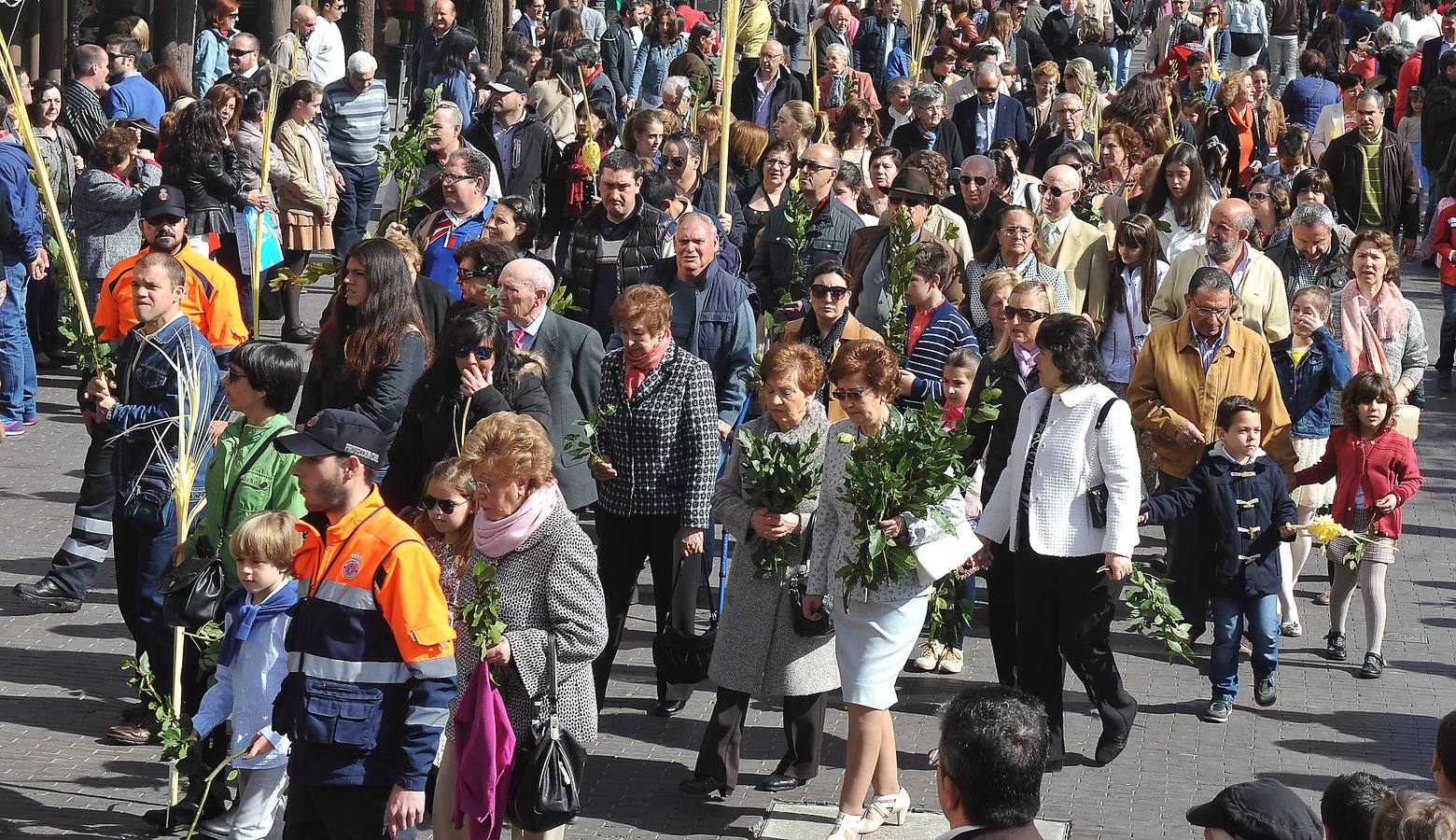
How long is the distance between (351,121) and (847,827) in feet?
34.3

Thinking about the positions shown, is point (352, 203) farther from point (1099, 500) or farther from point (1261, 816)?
point (1261, 816)

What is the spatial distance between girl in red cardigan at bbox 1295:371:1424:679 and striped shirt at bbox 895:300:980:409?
1973 mm

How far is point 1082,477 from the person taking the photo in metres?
7.42

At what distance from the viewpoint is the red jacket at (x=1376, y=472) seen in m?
9.19

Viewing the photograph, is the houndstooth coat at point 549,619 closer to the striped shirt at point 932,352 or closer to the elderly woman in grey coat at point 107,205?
the striped shirt at point 932,352

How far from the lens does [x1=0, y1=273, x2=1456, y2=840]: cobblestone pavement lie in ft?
23.6

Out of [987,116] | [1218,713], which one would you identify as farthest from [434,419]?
[987,116]

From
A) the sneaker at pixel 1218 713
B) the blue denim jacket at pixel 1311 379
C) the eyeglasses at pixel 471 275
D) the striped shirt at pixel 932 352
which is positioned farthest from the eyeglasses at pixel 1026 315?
the eyeglasses at pixel 471 275

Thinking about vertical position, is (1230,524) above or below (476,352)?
below

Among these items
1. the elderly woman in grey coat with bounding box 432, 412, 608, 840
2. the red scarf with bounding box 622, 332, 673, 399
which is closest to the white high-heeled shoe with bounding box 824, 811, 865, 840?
the elderly woman in grey coat with bounding box 432, 412, 608, 840

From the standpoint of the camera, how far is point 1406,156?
1619 cm

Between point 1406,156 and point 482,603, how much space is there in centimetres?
1280

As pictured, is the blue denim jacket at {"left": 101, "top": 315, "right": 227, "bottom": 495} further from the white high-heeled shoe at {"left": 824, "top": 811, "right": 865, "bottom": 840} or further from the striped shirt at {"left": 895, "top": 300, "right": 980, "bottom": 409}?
the striped shirt at {"left": 895, "top": 300, "right": 980, "bottom": 409}

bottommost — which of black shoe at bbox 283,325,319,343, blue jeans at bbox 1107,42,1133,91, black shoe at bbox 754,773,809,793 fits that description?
black shoe at bbox 754,773,809,793
